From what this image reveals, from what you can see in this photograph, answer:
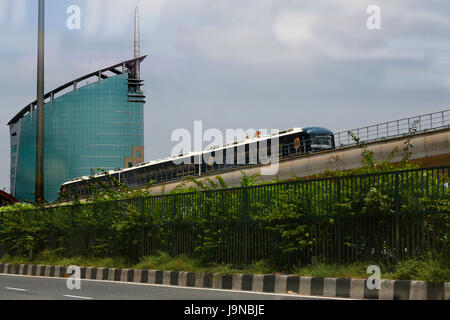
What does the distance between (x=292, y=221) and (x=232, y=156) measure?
44.5 metres

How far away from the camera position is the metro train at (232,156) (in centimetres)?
5425

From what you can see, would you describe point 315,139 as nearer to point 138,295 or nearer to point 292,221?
point 292,221

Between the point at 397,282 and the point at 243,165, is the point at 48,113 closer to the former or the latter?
the point at 243,165

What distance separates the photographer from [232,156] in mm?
59156

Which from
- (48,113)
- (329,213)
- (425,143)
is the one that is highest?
(48,113)

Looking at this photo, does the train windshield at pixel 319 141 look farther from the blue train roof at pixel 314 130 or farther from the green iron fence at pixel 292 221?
the green iron fence at pixel 292 221

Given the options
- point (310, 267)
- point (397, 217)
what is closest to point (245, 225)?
point (310, 267)

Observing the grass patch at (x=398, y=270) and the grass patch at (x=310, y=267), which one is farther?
the grass patch at (x=310, y=267)

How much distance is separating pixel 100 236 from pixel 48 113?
176 meters

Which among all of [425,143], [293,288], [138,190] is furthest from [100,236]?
[425,143]

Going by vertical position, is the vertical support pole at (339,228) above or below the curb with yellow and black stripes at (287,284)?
above

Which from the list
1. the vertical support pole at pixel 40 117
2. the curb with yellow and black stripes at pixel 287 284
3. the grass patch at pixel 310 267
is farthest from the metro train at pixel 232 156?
the curb with yellow and black stripes at pixel 287 284

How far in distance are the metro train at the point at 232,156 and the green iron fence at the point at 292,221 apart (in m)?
28.7
